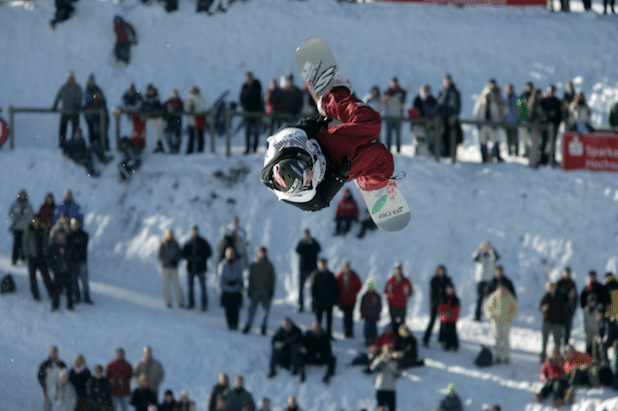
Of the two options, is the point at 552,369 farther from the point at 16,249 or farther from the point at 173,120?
the point at 16,249

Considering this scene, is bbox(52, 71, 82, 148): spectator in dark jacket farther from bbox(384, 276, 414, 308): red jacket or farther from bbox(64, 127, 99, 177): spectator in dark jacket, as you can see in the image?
bbox(384, 276, 414, 308): red jacket

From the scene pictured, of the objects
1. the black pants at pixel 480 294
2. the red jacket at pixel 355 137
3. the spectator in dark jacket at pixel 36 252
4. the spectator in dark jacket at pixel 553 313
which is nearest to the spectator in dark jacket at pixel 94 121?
the spectator in dark jacket at pixel 36 252

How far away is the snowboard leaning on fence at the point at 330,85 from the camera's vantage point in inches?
230

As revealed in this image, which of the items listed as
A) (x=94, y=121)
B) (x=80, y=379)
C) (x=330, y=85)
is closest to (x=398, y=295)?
(x=80, y=379)

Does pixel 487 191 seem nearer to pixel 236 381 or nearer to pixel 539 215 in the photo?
pixel 539 215

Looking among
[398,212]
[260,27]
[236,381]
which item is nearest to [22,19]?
[260,27]

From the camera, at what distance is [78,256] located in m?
12.0

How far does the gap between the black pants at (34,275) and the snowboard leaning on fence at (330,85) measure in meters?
7.14

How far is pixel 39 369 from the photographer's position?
1041 cm

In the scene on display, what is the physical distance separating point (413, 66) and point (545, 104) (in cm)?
497

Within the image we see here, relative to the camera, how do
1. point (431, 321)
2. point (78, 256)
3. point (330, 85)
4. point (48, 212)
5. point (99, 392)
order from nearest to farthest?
point (330, 85) < point (99, 392) < point (431, 321) < point (78, 256) < point (48, 212)

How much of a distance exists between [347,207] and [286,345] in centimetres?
323

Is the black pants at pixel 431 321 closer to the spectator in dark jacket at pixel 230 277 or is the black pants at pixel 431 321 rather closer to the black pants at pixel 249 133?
the spectator in dark jacket at pixel 230 277

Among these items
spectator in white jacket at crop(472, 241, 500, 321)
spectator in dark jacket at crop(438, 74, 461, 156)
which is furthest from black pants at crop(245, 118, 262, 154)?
spectator in white jacket at crop(472, 241, 500, 321)
